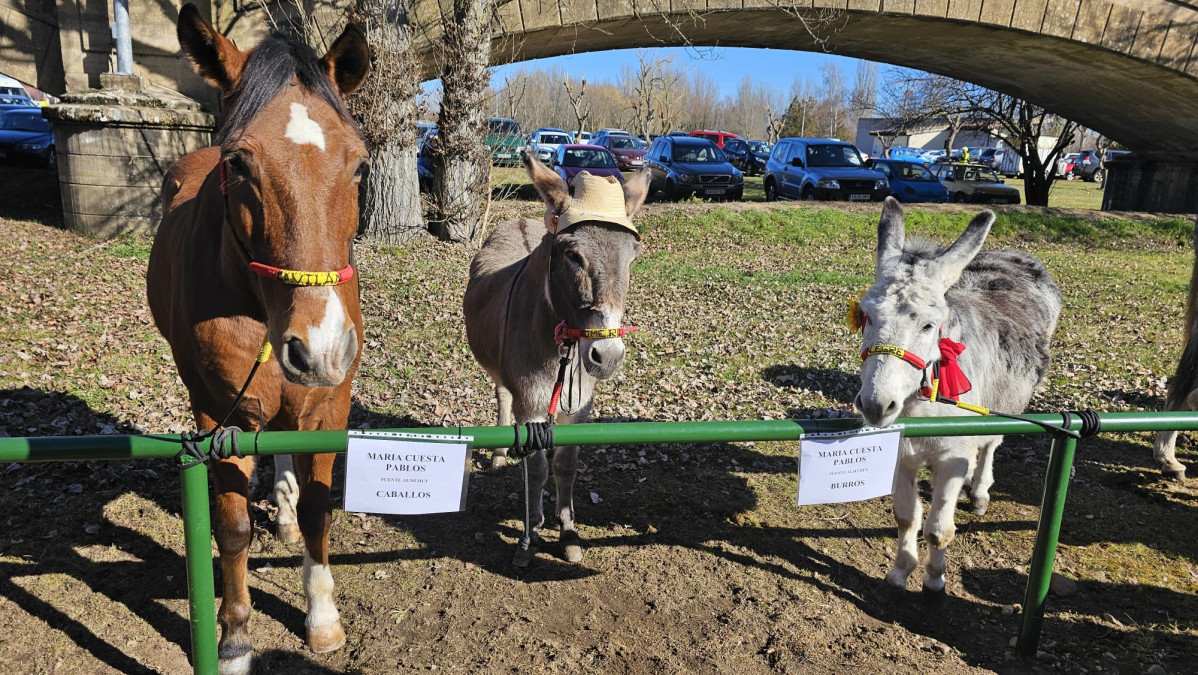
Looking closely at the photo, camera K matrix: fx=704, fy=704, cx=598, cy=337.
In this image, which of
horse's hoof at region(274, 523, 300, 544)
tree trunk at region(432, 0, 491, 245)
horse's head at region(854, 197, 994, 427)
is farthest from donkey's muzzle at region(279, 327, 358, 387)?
tree trunk at region(432, 0, 491, 245)

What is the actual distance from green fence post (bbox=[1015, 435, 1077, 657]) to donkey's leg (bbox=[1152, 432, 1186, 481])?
3213 mm

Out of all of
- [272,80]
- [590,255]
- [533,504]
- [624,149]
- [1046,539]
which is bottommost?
[533,504]

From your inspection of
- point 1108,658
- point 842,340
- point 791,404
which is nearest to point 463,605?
point 1108,658

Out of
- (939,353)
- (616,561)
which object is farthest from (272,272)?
(939,353)

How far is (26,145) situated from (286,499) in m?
16.1

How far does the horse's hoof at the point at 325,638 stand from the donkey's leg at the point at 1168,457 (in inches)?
240

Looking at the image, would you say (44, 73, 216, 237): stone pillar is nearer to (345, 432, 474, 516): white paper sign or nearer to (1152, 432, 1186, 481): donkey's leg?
(345, 432, 474, 516): white paper sign

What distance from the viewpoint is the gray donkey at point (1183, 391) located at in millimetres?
5051

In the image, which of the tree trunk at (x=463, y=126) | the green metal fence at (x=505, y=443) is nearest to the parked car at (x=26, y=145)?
the tree trunk at (x=463, y=126)

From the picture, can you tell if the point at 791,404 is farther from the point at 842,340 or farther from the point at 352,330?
the point at 352,330

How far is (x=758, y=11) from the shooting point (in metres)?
13.9

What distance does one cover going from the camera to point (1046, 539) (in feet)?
10.3

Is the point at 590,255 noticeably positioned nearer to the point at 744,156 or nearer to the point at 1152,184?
the point at 1152,184

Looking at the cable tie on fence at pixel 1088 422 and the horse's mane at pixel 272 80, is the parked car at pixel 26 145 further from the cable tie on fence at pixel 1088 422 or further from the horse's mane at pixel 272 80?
the cable tie on fence at pixel 1088 422
